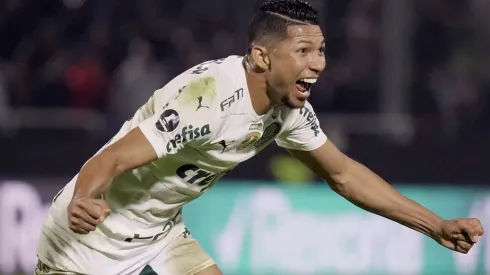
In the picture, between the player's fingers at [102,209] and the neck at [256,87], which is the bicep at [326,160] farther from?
the player's fingers at [102,209]

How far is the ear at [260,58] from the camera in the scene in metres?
4.39

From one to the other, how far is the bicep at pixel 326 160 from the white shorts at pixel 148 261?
24.4 inches

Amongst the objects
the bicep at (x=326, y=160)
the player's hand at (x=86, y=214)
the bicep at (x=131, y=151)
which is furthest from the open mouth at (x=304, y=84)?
the player's hand at (x=86, y=214)

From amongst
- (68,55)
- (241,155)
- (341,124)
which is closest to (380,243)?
(341,124)

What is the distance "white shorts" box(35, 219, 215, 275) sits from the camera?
15.1 ft

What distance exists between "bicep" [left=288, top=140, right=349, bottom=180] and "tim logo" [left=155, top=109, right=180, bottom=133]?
901mm

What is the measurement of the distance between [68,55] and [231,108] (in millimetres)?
6824

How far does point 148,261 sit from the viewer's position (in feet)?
15.6

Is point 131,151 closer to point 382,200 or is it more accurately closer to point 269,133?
point 269,133

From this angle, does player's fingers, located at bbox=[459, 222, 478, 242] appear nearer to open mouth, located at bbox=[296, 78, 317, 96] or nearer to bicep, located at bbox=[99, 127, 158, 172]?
open mouth, located at bbox=[296, 78, 317, 96]

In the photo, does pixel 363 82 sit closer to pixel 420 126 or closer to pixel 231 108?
pixel 420 126

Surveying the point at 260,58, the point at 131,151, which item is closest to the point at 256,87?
the point at 260,58

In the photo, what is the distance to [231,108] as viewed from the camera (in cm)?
427

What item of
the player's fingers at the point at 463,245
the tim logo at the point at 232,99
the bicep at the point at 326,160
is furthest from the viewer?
the bicep at the point at 326,160
